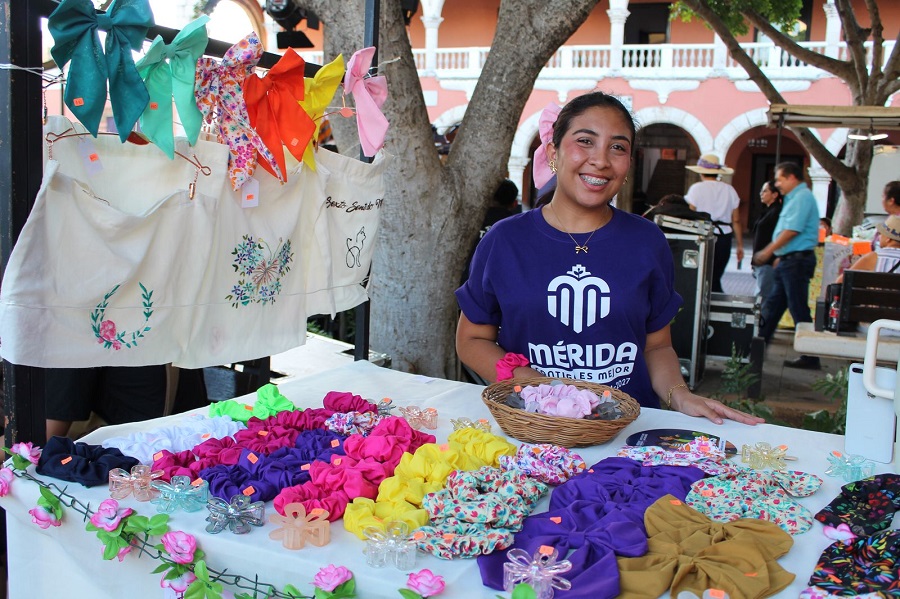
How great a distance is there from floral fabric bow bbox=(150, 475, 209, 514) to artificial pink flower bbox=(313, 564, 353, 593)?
0.36m

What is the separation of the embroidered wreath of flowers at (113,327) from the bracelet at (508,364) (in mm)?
921

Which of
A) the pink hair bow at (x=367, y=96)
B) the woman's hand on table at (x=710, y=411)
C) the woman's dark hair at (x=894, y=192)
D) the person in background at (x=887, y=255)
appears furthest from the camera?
the woman's dark hair at (x=894, y=192)

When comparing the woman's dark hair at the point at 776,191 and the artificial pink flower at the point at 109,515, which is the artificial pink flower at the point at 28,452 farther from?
the woman's dark hair at the point at 776,191

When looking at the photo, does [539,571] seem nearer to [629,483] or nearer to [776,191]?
[629,483]

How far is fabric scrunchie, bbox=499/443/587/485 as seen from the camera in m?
1.58

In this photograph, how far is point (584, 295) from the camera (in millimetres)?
2238

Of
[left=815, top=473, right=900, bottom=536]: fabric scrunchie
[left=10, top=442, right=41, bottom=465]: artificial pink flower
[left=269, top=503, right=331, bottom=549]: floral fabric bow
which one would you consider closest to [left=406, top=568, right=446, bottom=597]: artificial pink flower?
[left=269, top=503, right=331, bottom=549]: floral fabric bow

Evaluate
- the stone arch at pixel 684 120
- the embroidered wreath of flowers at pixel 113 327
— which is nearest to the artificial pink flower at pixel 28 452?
the embroidered wreath of flowers at pixel 113 327

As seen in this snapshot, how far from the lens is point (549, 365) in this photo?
90.7 inches

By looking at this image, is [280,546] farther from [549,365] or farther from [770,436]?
[770,436]

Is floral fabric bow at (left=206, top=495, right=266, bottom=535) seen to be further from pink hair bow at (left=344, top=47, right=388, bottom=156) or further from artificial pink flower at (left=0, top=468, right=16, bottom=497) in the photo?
pink hair bow at (left=344, top=47, right=388, bottom=156)

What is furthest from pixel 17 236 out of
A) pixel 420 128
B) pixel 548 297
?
pixel 420 128

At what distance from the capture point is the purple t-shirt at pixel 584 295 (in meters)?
2.24

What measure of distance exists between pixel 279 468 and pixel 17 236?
2.39 ft
